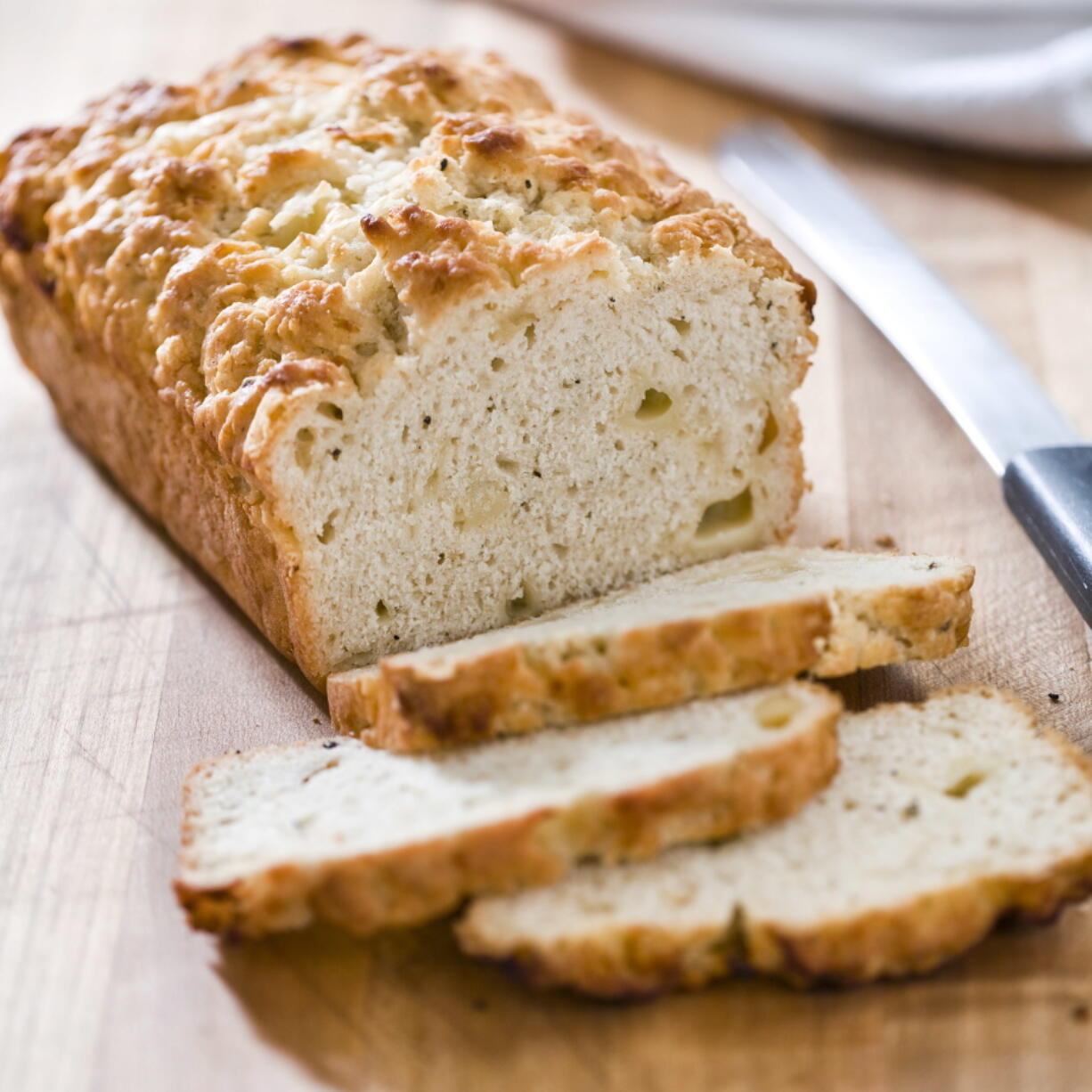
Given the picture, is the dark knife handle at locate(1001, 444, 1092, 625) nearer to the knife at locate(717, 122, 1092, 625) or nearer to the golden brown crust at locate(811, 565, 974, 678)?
the knife at locate(717, 122, 1092, 625)

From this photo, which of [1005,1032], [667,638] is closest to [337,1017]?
[667,638]

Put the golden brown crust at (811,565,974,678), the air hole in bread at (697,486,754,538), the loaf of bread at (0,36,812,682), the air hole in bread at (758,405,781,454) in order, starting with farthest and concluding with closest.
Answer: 1. the air hole in bread at (697,486,754,538)
2. the air hole in bread at (758,405,781,454)
3. the loaf of bread at (0,36,812,682)
4. the golden brown crust at (811,565,974,678)

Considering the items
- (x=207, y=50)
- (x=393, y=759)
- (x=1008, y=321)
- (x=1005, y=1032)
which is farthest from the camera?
(x=207, y=50)

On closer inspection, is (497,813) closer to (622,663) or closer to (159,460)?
(622,663)

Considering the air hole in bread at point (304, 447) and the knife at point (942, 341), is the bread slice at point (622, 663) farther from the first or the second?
→ the knife at point (942, 341)

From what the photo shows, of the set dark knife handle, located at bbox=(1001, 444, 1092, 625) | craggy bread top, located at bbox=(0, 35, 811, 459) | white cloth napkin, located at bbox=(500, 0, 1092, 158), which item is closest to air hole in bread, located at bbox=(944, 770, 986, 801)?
dark knife handle, located at bbox=(1001, 444, 1092, 625)

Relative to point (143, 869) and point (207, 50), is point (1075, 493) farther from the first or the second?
point (207, 50)

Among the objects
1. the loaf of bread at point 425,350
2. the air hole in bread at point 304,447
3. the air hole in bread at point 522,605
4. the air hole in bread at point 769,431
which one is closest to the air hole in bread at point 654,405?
the loaf of bread at point 425,350
